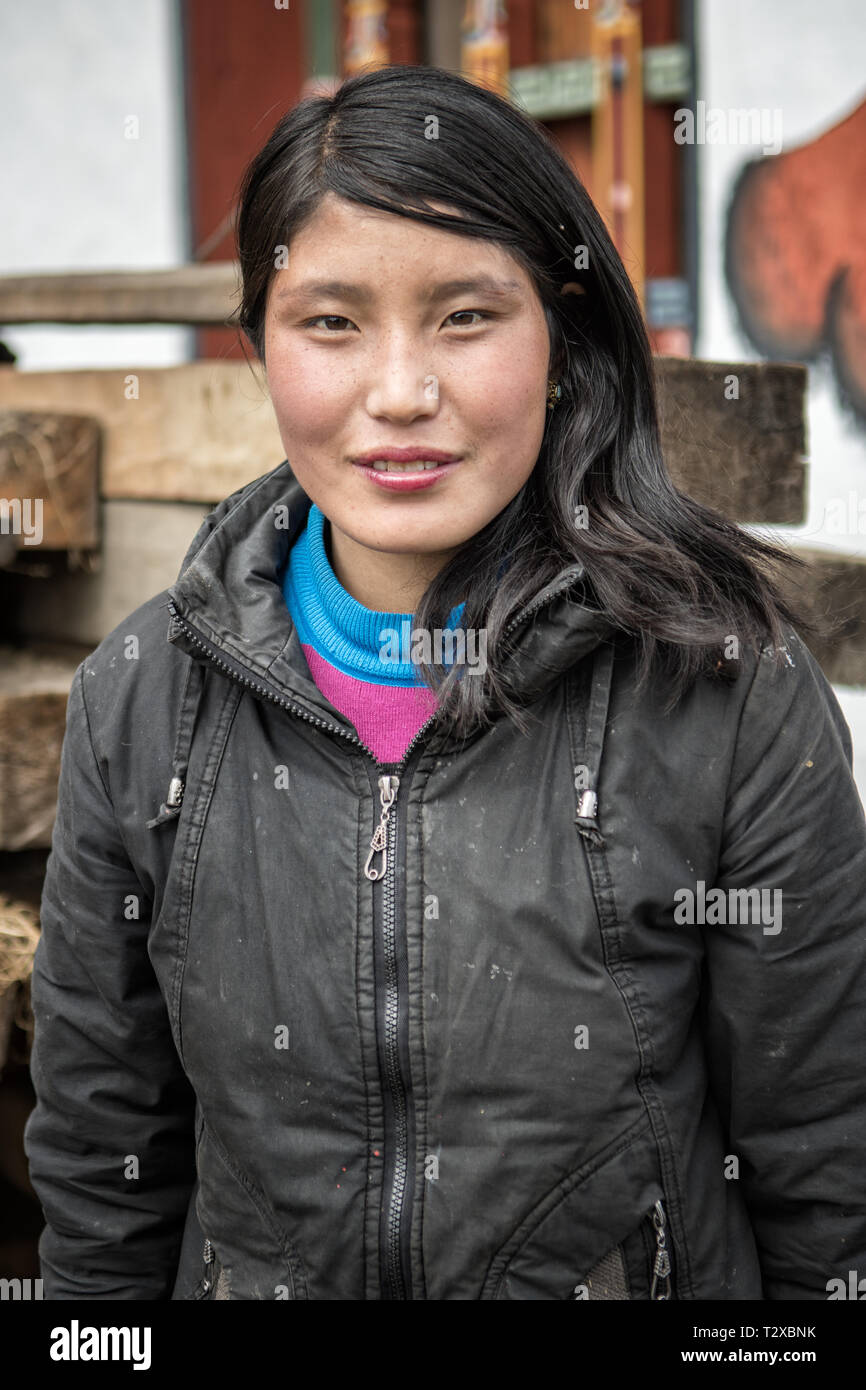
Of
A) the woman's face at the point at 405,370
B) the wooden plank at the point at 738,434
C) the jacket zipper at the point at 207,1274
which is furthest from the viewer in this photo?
the wooden plank at the point at 738,434

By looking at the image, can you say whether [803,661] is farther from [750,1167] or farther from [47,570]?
[47,570]

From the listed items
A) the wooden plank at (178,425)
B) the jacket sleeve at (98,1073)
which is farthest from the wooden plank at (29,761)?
the jacket sleeve at (98,1073)

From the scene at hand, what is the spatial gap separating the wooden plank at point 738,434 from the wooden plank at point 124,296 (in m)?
→ 0.95

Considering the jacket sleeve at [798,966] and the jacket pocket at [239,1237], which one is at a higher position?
the jacket sleeve at [798,966]

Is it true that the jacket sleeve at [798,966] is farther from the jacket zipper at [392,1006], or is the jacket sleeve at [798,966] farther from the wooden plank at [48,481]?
the wooden plank at [48,481]

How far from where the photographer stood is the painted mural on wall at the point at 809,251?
3834 millimetres

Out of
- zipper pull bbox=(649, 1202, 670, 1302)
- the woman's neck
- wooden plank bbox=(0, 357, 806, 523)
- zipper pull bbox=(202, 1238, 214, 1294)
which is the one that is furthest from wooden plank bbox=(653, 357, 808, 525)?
zipper pull bbox=(202, 1238, 214, 1294)

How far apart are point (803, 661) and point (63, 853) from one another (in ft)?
2.75

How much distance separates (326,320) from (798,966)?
2.64 feet

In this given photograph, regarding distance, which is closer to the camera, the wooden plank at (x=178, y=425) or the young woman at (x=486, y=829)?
the young woman at (x=486, y=829)

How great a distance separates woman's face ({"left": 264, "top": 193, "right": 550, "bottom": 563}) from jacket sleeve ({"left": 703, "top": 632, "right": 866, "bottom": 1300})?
0.35 m

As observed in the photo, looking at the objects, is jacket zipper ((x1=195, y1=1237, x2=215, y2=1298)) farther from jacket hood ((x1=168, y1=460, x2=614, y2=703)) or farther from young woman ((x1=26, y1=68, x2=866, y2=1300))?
jacket hood ((x1=168, y1=460, x2=614, y2=703))

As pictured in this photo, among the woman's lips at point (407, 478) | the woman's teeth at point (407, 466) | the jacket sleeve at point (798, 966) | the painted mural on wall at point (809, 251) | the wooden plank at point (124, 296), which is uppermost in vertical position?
the painted mural on wall at point (809, 251)
